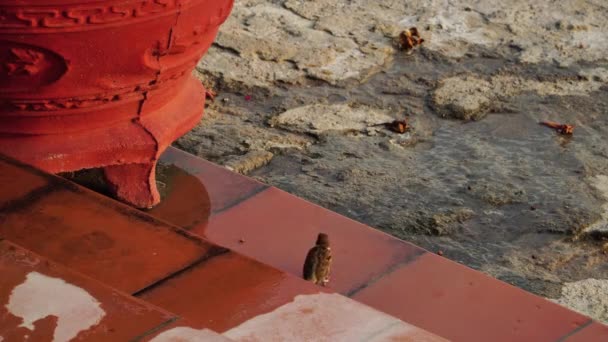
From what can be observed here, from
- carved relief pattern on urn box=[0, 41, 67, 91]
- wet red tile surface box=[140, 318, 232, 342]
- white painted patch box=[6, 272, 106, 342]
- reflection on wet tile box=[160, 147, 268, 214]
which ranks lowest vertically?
reflection on wet tile box=[160, 147, 268, 214]

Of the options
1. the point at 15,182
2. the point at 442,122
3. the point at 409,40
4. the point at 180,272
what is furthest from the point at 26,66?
the point at 409,40

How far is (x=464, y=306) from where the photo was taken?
3062mm

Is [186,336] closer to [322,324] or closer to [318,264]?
[322,324]

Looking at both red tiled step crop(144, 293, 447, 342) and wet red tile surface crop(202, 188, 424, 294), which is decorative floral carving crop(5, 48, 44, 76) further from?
red tiled step crop(144, 293, 447, 342)

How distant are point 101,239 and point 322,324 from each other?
0.69m

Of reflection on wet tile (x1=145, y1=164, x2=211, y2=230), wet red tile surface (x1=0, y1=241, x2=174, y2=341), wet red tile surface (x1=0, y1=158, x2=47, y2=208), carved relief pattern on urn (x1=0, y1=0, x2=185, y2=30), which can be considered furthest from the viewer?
reflection on wet tile (x1=145, y1=164, x2=211, y2=230)

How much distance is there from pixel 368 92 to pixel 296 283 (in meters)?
2.56

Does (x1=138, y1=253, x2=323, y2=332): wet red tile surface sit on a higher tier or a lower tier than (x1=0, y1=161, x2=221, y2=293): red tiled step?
higher

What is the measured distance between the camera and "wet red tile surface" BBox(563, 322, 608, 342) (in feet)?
9.67

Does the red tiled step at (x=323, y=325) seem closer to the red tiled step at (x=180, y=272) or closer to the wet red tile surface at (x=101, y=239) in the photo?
the red tiled step at (x=180, y=272)

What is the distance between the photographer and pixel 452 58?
17.5 feet

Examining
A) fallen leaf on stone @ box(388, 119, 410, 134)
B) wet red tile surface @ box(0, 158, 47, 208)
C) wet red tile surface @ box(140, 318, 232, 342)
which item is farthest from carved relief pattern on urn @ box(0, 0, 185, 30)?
fallen leaf on stone @ box(388, 119, 410, 134)

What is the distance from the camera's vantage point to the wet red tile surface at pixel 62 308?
6.57ft

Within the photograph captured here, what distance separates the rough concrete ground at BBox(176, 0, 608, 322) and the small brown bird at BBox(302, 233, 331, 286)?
81 centimetres
